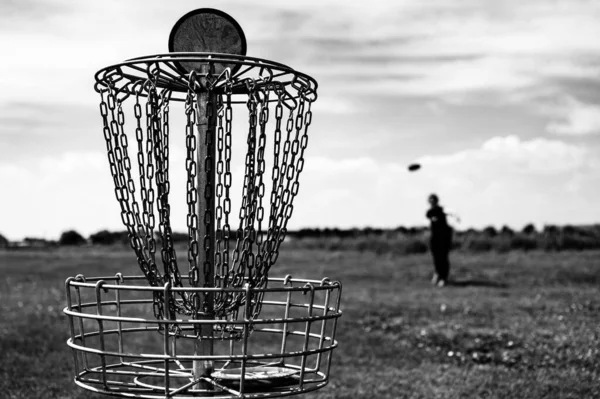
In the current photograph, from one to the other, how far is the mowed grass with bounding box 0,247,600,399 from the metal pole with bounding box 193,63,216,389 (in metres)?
4.73

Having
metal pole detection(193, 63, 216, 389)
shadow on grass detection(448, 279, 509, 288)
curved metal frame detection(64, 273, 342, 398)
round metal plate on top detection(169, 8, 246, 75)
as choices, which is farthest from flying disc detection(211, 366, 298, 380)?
shadow on grass detection(448, 279, 509, 288)

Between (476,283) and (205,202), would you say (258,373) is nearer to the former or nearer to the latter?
(205,202)

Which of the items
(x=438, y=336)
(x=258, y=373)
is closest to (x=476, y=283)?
(x=438, y=336)

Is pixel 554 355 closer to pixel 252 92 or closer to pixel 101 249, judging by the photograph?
pixel 252 92

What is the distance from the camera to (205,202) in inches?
127

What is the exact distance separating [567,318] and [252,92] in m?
10.7

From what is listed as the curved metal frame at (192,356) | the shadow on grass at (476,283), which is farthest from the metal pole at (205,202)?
the shadow on grass at (476,283)

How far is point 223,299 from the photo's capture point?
3318 mm

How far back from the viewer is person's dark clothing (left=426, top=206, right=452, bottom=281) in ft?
63.3

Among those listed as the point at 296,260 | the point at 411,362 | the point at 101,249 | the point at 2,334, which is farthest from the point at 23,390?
the point at 101,249

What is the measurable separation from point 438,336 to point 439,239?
8.42 meters

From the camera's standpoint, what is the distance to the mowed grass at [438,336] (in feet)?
27.3

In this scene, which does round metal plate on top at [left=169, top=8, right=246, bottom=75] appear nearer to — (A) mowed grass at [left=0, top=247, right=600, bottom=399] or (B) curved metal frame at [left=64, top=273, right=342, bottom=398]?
(B) curved metal frame at [left=64, top=273, right=342, bottom=398]

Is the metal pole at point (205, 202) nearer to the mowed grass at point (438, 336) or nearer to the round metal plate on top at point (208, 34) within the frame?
the round metal plate on top at point (208, 34)
